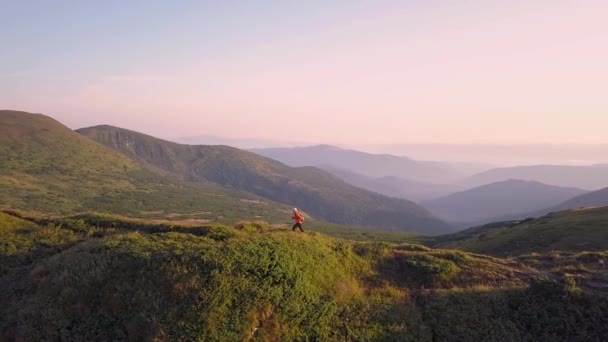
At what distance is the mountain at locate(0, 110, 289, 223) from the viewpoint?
107669 mm

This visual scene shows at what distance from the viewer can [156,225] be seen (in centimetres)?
2252

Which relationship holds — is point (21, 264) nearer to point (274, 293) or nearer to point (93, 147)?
point (274, 293)

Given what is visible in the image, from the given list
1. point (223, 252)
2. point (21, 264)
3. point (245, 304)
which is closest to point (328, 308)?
point (245, 304)

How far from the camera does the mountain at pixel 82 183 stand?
107669 mm

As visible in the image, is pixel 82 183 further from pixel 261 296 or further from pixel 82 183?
pixel 261 296

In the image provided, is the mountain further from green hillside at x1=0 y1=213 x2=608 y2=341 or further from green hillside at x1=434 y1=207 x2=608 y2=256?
green hillside at x1=0 y1=213 x2=608 y2=341

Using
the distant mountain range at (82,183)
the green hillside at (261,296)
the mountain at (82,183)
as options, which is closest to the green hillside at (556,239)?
the green hillside at (261,296)

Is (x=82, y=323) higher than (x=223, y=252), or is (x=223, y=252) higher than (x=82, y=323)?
(x=223, y=252)

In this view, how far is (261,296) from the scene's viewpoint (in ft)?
45.9

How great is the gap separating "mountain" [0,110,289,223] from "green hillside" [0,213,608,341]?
3479 inches

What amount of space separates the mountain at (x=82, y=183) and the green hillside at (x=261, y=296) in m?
88.4

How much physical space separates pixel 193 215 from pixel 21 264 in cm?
10582

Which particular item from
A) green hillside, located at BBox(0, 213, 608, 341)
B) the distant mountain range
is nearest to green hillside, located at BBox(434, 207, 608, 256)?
green hillside, located at BBox(0, 213, 608, 341)

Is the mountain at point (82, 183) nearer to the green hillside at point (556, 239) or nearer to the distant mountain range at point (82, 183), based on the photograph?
the distant mountain range at point (82, 183)
